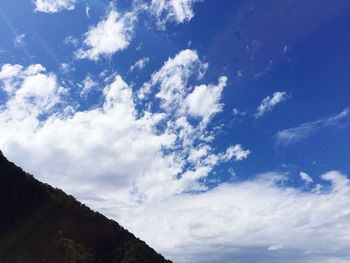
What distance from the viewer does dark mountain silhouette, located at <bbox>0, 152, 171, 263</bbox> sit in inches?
2586

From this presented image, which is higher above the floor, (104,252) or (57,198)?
(57,198)

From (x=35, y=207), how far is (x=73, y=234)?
754 centimetres

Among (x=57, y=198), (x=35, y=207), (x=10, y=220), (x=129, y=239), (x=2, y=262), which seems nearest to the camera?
(x=2, y=262)

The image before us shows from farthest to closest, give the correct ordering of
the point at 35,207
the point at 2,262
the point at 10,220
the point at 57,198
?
the point at 57,198
the point at 35,207
the point at 10,220
the point at 2,262

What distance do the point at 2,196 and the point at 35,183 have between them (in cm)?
716

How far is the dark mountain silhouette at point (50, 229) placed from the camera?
2586 inches

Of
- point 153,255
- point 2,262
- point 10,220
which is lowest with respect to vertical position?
point 2,262

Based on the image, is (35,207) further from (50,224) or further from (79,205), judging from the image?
(79,205)

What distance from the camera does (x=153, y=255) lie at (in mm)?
86750

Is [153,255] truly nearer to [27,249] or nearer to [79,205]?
[79,205]

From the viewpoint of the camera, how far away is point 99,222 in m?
80.5

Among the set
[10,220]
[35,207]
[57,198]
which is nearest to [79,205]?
[57,198]

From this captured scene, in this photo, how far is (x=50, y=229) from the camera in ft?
233

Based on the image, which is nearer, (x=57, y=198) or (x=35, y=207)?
(x=35, y=207)
